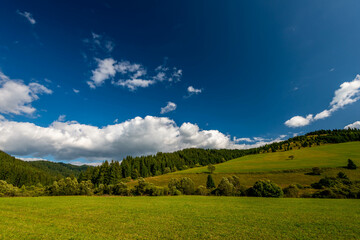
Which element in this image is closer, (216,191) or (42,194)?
(216,191)

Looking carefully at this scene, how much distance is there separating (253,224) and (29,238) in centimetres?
2228

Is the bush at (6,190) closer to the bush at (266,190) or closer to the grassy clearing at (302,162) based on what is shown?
the bush at (266,190)

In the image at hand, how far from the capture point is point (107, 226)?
56.8 feet

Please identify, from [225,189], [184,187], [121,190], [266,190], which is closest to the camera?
[266,190]

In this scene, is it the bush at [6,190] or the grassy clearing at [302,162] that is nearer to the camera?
the bush at [6,190]

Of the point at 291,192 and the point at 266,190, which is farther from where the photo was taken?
the point at 291,192

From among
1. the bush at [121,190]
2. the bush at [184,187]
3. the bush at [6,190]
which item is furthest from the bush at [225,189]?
the bush at [6,190]

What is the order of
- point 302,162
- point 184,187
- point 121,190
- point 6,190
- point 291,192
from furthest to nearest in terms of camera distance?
1. point 302,162
2. point 121,190
3. point 184,187
4. point 6,190
5. point 291,192

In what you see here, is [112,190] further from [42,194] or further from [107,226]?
[107,226]

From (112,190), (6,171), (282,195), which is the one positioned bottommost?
(282,195)

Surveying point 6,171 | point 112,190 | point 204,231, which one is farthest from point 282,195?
point 6,171

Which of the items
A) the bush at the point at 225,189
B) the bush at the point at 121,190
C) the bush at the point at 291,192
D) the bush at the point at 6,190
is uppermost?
the bush at the point at 6,190

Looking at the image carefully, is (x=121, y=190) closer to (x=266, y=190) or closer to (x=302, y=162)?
(x=266, y=190)

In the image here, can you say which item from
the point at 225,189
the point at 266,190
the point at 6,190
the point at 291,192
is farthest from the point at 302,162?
the point at 6,190
